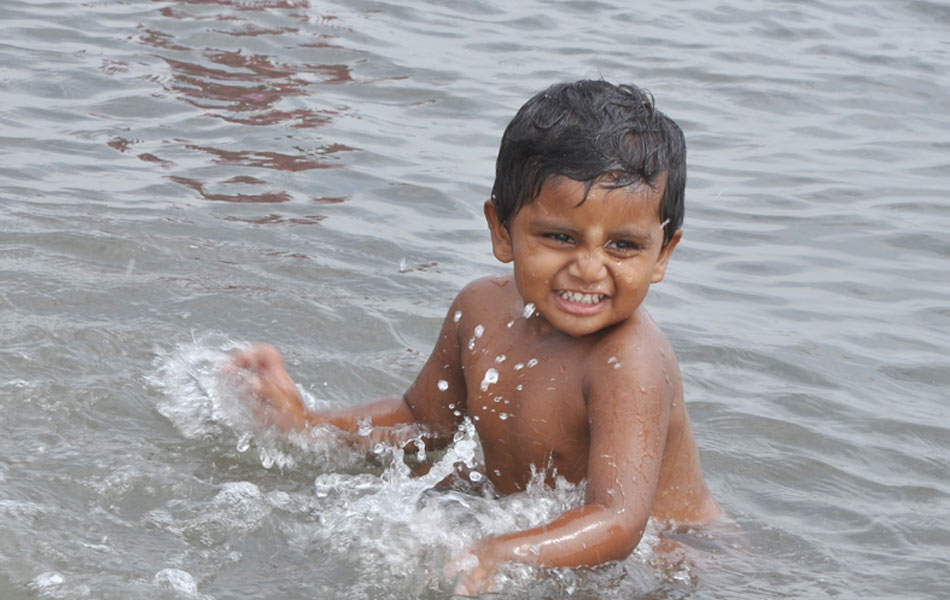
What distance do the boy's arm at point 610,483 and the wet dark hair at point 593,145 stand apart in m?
0.37

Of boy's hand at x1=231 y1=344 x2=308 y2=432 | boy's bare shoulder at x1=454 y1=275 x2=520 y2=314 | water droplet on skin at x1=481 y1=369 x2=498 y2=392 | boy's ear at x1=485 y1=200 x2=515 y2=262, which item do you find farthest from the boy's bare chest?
boy's hand at x1=231 y1=344 x2=308 y2=432

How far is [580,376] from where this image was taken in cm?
346

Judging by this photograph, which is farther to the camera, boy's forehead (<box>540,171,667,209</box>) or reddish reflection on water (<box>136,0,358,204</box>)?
reddish reflection on water (<box>136,0,358,204</box>)

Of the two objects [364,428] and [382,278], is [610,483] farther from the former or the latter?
[382,278]

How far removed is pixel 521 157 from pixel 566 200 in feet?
0.59

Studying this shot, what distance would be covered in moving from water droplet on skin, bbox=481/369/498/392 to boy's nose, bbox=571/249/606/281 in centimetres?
49

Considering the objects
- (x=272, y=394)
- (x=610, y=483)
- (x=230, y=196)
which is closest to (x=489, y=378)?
(x=610, y=483)

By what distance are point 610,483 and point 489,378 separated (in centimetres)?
54

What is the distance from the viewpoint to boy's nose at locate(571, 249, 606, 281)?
3.25 meters

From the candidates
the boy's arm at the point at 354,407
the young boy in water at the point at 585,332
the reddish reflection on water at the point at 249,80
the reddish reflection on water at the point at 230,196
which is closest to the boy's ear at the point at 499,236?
the young boy in water at the point at 585,332

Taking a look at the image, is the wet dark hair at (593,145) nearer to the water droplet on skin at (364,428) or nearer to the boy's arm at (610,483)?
the boy's arm at (610,483)

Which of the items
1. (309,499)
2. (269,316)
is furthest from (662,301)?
(309,499)

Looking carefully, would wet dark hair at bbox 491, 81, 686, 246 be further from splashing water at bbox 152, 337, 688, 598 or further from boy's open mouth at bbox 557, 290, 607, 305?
splashing water at bbox 152, 337, 688, 598

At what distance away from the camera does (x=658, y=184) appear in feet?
10.7
